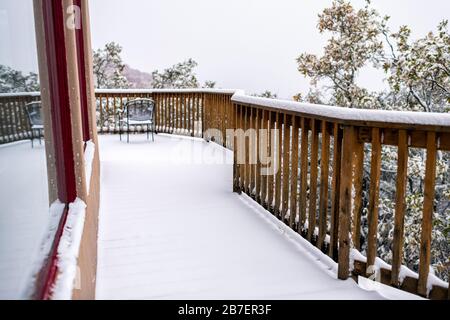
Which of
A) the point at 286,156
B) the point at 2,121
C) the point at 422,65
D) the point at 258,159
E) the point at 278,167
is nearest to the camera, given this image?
the point at 2,121

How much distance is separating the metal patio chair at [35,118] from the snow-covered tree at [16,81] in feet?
0.18

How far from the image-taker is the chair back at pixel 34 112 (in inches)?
53.4

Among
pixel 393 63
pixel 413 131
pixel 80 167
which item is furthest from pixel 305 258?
pixel 393 63

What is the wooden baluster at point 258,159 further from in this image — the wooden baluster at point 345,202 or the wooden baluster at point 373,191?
the wooden baluster at point 373,191

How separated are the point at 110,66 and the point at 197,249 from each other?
79.0ft

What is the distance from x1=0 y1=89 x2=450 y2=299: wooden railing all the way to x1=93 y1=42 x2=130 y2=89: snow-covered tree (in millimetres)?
21878

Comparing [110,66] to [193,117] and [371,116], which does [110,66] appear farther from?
[371,116]

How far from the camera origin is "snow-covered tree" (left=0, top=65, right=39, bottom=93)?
1.06 metres

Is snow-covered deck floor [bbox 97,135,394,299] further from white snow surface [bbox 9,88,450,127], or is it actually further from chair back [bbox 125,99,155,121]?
chair back [bbox 125,99,155,121]

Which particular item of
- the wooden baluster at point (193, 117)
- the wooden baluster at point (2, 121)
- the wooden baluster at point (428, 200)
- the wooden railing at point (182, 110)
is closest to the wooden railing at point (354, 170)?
the wooden baluster at point (428, 200)

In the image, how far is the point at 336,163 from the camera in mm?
2562

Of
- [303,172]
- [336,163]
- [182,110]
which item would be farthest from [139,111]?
[336,163]

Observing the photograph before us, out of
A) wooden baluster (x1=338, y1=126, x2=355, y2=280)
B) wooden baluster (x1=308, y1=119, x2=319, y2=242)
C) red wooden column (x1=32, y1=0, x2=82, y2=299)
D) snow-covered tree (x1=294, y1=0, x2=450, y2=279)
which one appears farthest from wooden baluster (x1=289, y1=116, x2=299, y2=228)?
snow-covered tree (x1=294, y1=0, x2=450, y2=279)

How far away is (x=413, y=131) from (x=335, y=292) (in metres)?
0.96
